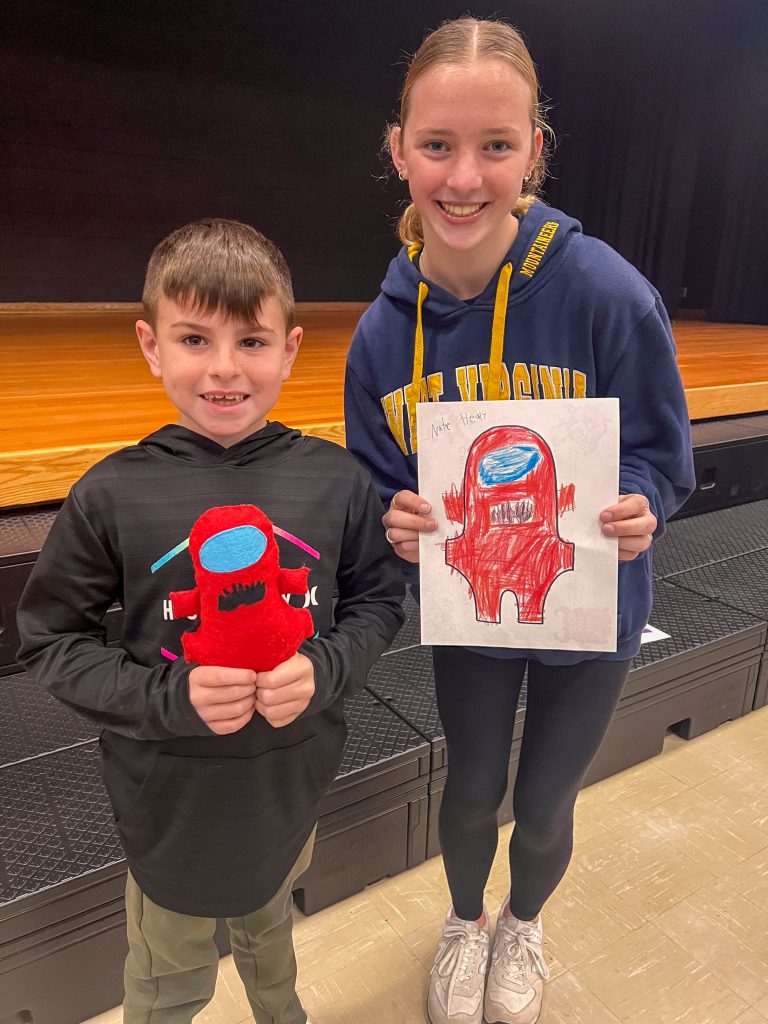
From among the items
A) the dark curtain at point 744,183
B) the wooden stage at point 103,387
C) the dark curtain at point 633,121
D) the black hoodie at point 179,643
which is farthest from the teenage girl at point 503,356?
the dark curtain at point 744,183

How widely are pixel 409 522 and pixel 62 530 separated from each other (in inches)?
12.5

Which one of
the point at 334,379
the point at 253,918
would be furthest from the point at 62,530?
the point at 334,379

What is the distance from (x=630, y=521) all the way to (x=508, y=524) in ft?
0.38

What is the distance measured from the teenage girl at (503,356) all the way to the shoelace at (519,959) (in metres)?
0.13

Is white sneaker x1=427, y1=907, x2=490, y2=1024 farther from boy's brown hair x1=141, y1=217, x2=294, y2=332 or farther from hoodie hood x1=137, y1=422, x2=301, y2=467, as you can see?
boy's brown hair x1=141, y1=217, x2=294, y2=332

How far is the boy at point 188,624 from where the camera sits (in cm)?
58

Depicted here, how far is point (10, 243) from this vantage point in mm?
3602

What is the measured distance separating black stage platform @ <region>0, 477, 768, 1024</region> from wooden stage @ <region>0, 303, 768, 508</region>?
14 cm

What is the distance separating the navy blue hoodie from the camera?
2.31 ft

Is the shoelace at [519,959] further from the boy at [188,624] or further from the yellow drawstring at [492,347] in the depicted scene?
the yellow drawstring at [492,347]

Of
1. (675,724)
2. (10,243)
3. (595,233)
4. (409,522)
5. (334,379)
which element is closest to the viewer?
(409,522)

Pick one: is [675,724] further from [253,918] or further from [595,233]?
[595,233]

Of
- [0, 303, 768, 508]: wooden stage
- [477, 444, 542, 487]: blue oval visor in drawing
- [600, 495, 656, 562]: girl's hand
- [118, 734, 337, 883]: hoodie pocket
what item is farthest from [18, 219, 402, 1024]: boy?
[0, 303, 768, 508]: wooden stage

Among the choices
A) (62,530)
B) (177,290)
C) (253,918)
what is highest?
(177,290)
